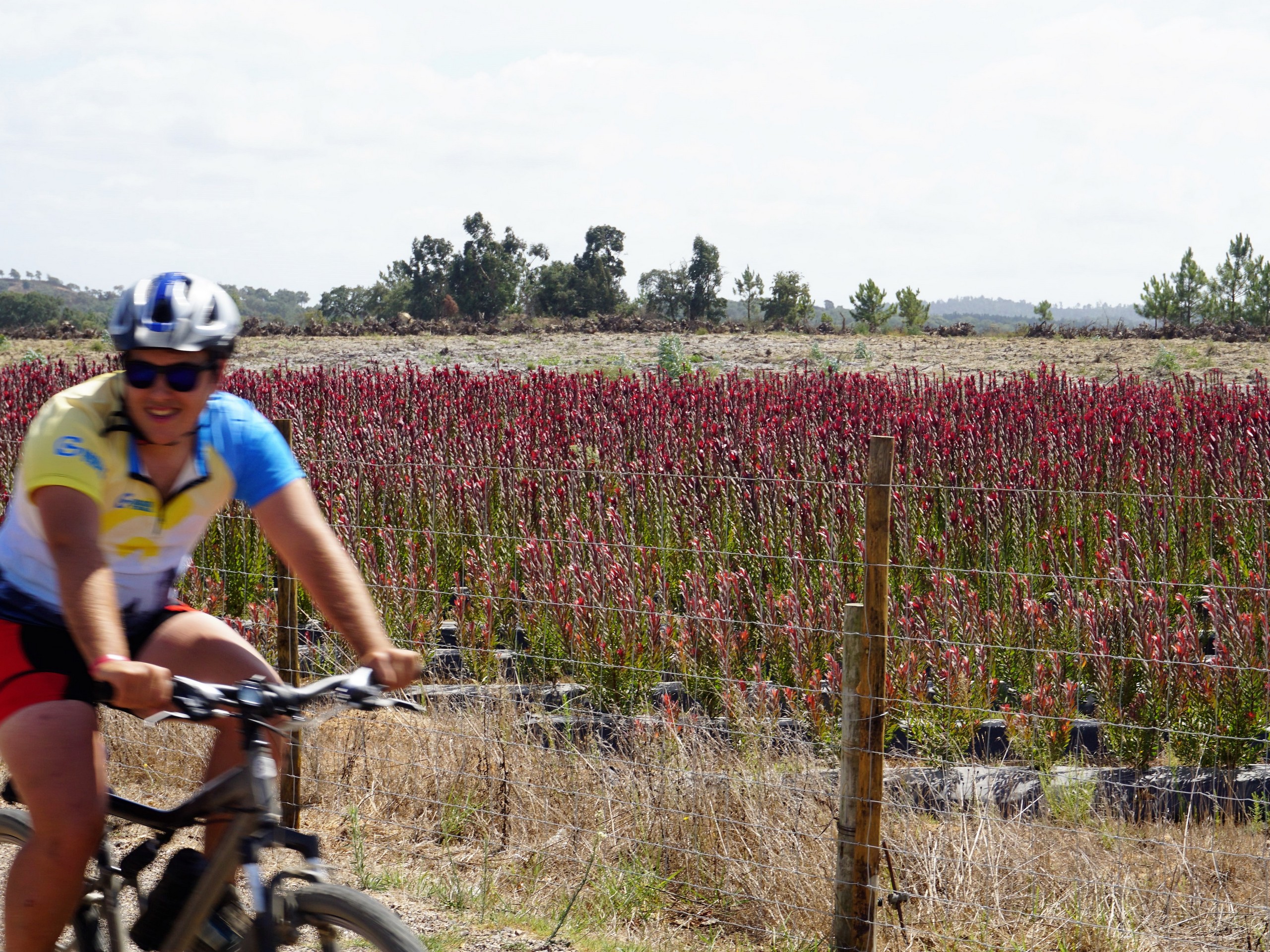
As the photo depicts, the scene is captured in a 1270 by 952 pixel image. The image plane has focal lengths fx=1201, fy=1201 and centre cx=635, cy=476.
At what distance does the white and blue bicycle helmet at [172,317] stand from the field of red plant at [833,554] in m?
1.98

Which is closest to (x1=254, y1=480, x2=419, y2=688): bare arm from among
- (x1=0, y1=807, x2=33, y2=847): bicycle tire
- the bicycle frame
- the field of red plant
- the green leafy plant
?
the bicycle frame

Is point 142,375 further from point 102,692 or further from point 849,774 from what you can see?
point 849,774

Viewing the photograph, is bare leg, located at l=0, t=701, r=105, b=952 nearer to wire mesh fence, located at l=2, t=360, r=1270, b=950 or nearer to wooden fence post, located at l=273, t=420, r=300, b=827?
wire mesh fence, located at l=2, t=360, r=1270, b=950

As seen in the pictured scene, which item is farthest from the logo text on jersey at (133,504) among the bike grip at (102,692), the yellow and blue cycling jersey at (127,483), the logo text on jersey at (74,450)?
the bike grip at (102,692)

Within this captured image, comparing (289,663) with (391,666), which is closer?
(391,666)

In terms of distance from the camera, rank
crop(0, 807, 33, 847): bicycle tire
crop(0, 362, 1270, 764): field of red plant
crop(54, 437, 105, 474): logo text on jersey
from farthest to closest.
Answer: crop(0, 362, 1270, 764): field of red plant < crop(0, 807, 33, 847): bicycle tire < crop(54, 437, 105, 474): logo text on jersey

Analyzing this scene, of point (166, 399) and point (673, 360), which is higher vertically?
point (673, 360)

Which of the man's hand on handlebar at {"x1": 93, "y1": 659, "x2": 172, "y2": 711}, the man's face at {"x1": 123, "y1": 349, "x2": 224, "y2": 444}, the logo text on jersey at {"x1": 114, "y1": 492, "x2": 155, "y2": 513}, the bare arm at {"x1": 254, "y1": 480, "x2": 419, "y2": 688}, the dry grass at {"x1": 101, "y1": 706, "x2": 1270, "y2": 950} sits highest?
the man's face at {"x1": 123, "y1": 349, "x2": 224, "y2": 444}

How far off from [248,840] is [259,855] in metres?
0.04

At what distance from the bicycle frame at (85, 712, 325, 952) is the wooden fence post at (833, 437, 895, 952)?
173 cm

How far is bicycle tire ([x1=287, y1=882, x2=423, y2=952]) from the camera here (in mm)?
1987

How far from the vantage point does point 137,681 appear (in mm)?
1952

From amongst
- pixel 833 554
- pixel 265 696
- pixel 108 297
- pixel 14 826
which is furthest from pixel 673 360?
pixel 108 297

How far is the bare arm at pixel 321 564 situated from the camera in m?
2.35
